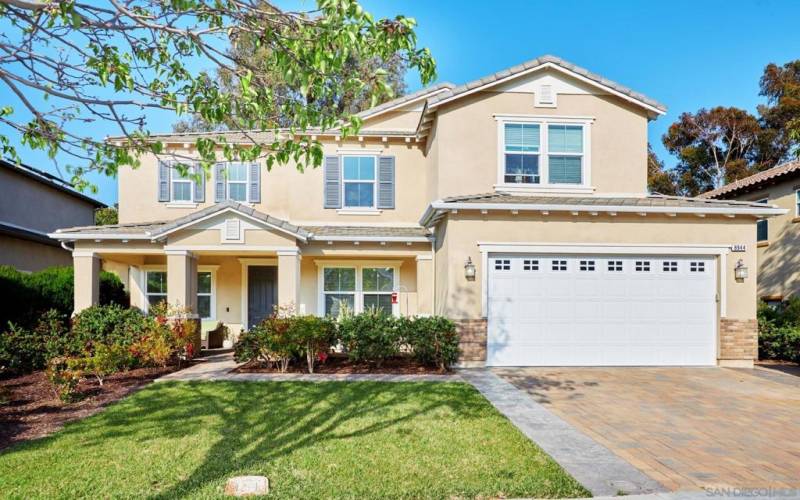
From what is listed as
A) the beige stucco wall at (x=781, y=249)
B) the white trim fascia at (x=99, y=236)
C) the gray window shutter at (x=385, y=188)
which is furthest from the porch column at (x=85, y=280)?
the beige stucco wall at (x=781, y=249)

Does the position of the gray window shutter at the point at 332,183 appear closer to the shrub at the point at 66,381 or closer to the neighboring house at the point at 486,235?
the neighboring house at the point at 486,235

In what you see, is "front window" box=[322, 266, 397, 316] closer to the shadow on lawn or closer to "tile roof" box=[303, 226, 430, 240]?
"tile roof" box=[303, 226, 430, 240]

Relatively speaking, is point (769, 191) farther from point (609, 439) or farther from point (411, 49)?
point (411, 49)

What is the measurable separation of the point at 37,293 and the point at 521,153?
509 inches

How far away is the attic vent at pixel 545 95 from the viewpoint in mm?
13156

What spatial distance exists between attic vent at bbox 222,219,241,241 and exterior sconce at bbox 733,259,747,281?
11.9 meters

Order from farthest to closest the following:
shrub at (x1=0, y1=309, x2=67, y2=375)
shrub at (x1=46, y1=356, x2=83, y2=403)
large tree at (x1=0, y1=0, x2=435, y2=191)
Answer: shrub at (x1=0, y1=309, x2=67, y2=375), shrub at (x1=46, y1=356, x2=83, y2=403), large tree at (x1=0, y1=0, x2=435, y2=191)

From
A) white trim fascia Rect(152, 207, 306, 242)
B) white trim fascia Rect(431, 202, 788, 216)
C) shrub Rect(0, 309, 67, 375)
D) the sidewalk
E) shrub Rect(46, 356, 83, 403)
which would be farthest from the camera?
white trim fascia Rect(152, 207, 306, 242)

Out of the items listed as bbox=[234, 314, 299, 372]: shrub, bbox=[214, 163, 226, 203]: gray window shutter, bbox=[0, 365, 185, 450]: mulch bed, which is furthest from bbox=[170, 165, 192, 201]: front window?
bbox=[234, 314, 299, 372]: shrub

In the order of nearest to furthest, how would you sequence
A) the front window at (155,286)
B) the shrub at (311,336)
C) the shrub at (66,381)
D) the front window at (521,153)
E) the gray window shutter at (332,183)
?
the shrub at (66,381) < the shrub at (311,336) < the front window at (521,153) < the gray window shutter at (332,183) < the front window at (155,286)

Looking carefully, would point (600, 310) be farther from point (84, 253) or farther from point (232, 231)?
point (84, 253)

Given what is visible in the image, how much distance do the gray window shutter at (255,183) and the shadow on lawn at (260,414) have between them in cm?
684

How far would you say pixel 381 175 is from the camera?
1518 centimetres

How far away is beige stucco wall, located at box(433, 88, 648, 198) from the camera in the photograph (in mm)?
13008
